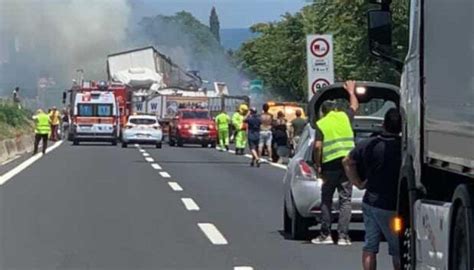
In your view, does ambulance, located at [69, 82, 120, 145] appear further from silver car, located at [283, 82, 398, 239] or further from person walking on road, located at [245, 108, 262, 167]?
silver car, located at [283, 82, 398, 239]

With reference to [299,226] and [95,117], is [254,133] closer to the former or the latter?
[299,226]

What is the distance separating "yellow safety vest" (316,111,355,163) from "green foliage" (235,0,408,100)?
1.06m

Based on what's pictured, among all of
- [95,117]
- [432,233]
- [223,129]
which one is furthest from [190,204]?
[95,117]

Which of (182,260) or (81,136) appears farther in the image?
(81,136)

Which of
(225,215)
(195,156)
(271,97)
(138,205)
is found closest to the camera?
(225,215)

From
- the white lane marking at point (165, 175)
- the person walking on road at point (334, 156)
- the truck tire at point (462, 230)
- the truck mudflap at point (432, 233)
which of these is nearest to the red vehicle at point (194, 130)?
the white lane marking at point (165, 175)

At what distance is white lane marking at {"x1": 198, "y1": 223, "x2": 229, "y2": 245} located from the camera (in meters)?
15.8

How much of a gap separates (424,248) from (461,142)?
5.64 ft

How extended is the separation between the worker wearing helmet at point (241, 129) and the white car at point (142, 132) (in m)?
9.27

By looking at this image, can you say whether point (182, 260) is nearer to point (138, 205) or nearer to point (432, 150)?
point (432, 150)

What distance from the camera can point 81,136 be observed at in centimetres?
5619

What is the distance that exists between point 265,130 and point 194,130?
1829cm

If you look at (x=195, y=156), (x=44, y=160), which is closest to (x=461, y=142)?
(x=44, y=160)

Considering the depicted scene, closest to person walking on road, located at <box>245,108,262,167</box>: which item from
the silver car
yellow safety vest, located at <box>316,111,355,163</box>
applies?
the silver car
